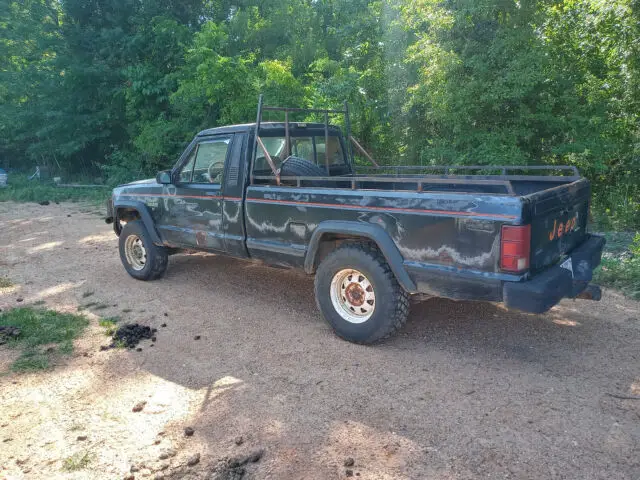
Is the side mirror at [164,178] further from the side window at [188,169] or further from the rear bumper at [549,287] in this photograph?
the rear bumper at [549,287]

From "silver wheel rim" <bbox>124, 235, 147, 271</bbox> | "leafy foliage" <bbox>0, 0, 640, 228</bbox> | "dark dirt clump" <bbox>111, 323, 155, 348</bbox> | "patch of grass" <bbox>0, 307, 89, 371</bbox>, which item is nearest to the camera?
"patch of grass" <bbox>0, 307, 89, 371</bbox>

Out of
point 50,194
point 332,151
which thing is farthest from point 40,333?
point 50,194

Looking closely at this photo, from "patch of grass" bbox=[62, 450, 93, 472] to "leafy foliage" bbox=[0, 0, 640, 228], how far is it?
819cm

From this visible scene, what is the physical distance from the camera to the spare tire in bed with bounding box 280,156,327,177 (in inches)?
213

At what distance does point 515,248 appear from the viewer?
11.8 feet

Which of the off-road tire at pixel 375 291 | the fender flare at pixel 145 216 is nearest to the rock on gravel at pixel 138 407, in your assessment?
the off-road tire at pixel 375 291

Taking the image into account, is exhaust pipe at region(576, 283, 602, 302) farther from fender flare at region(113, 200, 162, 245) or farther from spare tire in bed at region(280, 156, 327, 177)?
fender flare at region(113, 200, 162, 245)

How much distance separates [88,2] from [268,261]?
1813 centimetres

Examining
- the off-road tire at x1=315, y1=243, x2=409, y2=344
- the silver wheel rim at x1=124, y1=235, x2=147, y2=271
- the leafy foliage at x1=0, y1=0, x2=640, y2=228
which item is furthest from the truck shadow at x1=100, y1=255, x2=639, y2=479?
the leafy foliage at x1=0, y1=0, x2=640, y2=228

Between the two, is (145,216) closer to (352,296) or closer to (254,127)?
(254,127)

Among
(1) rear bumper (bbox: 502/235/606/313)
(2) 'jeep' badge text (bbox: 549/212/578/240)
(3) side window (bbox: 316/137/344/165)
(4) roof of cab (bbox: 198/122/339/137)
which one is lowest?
(1) rear bumper (bbox: 502/235/606/313)

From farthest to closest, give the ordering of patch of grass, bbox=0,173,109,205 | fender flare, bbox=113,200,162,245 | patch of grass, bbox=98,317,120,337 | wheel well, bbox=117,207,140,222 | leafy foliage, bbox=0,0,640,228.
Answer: patch of grass, bbox=0,173,109,205 < leafy foliage, bbox=0,0,640,228 < wheel well, bbox=117,207,140,222 < fender flare, bbox=113,200,162,245 < patch of grass, bbox=98,317,120,337

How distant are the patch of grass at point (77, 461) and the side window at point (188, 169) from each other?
11.7 feet

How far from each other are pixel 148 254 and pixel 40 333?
1812mm
